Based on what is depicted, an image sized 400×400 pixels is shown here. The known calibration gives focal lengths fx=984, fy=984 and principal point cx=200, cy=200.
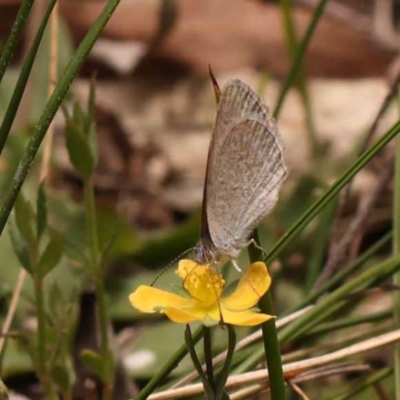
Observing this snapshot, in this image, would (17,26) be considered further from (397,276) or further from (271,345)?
(397,276)

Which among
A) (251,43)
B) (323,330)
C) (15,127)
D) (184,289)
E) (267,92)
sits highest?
(251,43)

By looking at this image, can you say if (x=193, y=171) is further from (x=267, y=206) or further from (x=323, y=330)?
(x=267, y=206)

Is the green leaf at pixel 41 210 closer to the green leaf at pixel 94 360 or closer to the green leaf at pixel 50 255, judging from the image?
the green leaf at pixel 50 255

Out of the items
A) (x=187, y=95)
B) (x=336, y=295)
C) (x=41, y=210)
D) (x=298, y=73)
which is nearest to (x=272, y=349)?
(x=336, y=295)

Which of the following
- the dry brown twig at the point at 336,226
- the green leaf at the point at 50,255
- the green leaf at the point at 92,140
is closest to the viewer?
the green leaf at the point at 50,255

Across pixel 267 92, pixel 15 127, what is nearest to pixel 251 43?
pixel 267 92

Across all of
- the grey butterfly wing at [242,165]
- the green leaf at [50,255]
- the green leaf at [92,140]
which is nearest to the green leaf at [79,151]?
the green leaf at [92,140]
